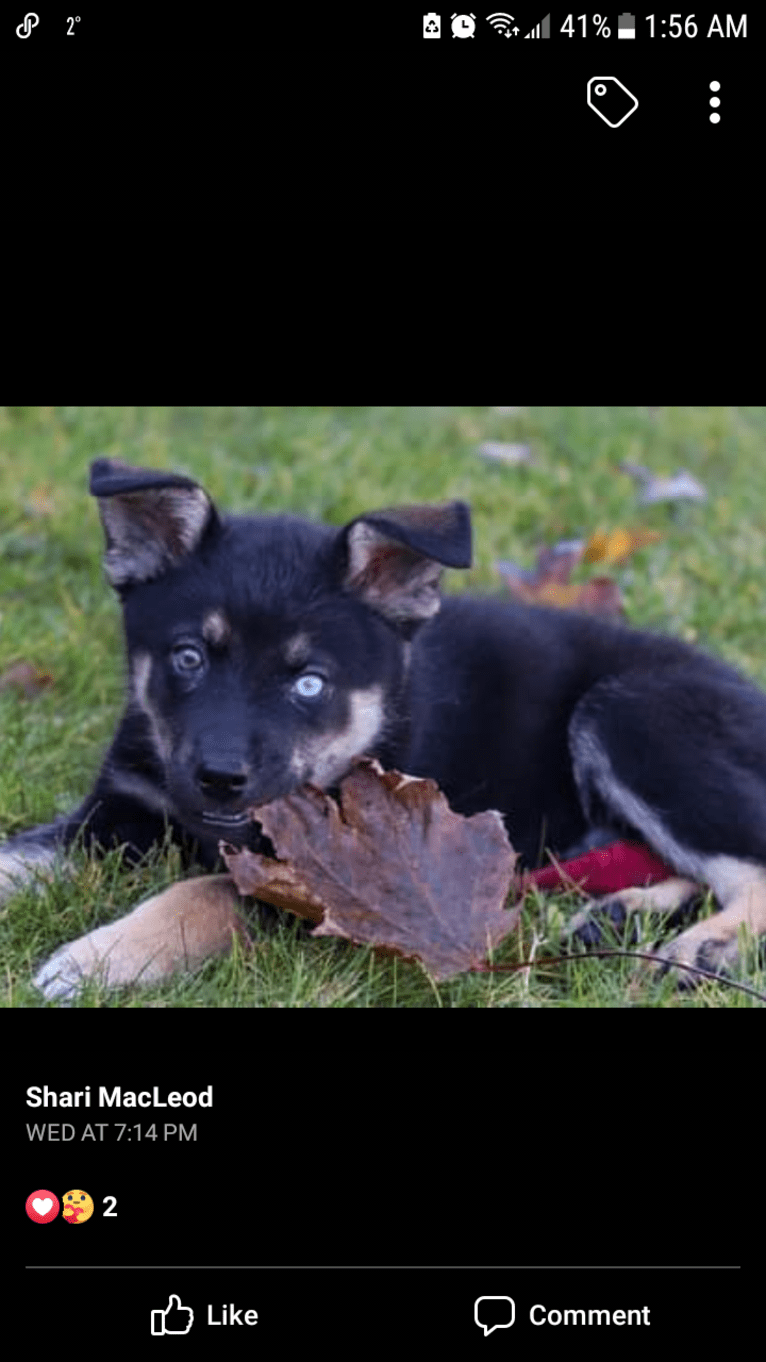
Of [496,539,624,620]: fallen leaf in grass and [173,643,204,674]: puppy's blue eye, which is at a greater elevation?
[496,539,624,620]: fallen leaf in grass

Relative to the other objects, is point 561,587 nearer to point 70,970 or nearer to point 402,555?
point 402,555

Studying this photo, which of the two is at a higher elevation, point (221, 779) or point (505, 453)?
point (505, 453)

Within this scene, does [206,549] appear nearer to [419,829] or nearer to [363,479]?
[419,829]

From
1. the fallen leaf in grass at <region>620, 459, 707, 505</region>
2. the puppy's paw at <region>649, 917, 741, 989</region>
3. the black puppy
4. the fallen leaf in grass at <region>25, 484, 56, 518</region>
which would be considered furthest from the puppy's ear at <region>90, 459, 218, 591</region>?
the fallen leaf in grass at <region>620, 459, 707, 505</region>

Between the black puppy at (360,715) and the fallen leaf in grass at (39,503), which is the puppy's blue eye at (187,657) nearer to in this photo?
the black puppy at (360,715)
